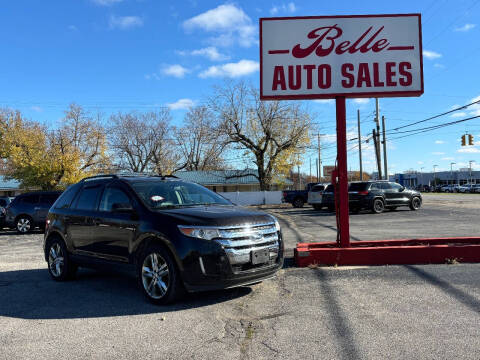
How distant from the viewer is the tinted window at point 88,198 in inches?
256

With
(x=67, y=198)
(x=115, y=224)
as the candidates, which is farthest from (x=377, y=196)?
(x=115, y=224)

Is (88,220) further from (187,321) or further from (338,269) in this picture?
(338,269)

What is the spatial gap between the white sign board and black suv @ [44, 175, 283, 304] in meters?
3.39

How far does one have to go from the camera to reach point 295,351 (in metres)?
3.67

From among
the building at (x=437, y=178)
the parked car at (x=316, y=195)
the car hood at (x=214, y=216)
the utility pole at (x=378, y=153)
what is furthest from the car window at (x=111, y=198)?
the building at (x=437, y=178)

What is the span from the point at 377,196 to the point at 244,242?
688 inches

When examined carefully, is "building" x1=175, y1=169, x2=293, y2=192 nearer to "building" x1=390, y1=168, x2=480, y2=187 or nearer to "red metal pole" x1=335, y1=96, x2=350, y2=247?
"red metal pole" x1=335, y1=96, x2=350, y2=247

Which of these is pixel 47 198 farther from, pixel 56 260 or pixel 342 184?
pixel 342 184

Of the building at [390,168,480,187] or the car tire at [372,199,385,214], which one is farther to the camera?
the building at [390,168,480,187]

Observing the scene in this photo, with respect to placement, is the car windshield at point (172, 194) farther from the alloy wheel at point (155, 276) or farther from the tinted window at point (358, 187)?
the tinted window at point (358, 187)

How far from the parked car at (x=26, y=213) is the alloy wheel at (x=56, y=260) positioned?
10.4 m

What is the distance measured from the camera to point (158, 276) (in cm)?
516

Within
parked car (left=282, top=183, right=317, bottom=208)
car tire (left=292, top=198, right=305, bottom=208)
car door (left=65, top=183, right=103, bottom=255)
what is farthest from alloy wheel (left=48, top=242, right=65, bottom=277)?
car tire (left=292, top=198, right=305, bottom=208)

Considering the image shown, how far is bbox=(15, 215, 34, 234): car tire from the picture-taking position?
1652 centimetres
